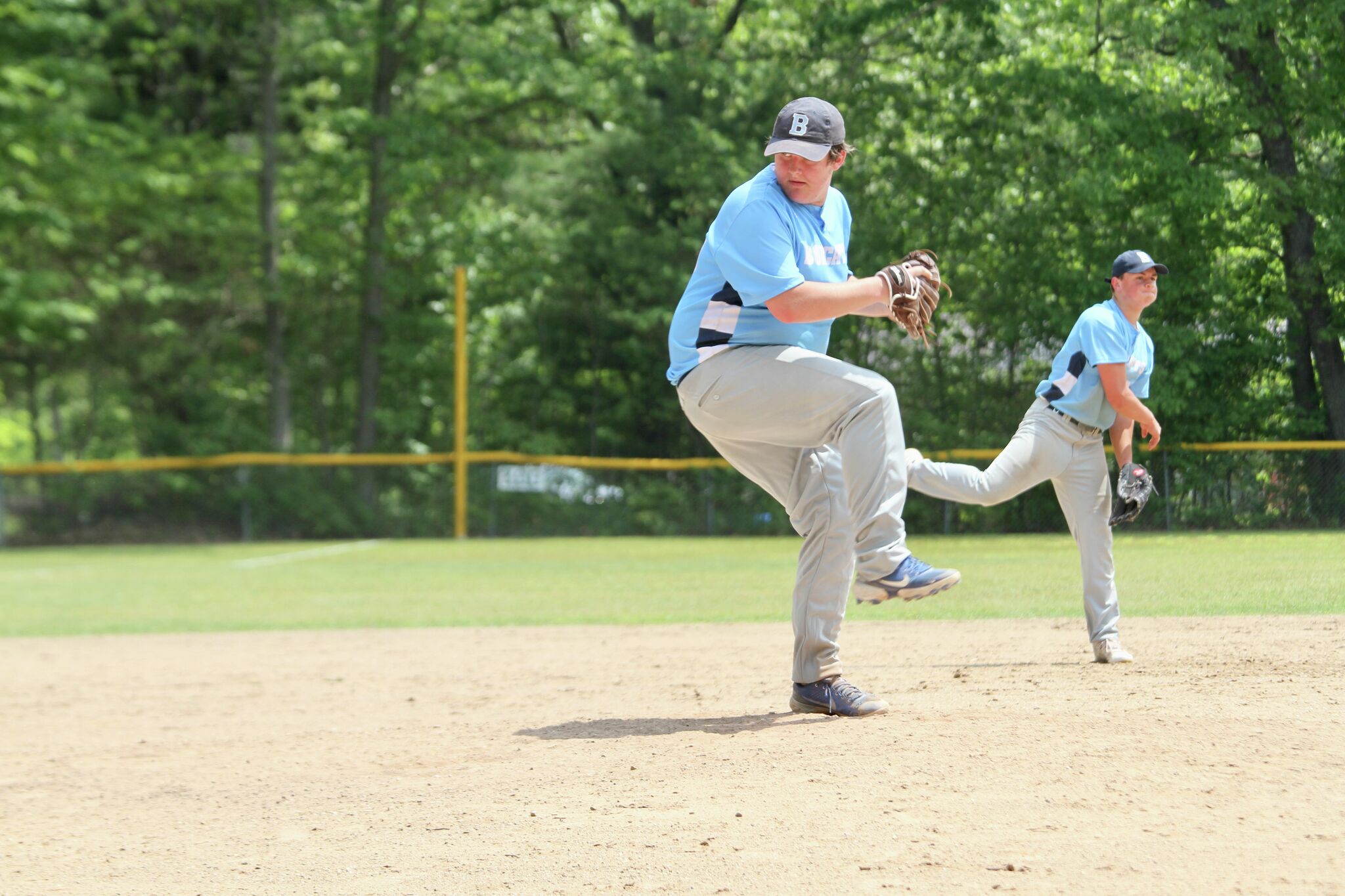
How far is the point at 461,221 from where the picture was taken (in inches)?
1147

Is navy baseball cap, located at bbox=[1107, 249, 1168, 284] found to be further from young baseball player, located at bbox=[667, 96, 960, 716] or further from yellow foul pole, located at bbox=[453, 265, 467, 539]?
yellow foul pole, located at bbox=[453, 265, 467, 539]

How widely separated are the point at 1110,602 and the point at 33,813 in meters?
4.67

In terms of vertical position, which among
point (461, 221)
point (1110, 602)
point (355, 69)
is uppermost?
point (355, 69)

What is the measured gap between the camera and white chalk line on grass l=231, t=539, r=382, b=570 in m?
20.1

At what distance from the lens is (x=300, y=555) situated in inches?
852

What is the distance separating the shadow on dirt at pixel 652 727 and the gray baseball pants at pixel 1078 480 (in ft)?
4.53

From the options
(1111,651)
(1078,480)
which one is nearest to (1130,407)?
(1078,480)

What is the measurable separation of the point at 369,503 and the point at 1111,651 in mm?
19375

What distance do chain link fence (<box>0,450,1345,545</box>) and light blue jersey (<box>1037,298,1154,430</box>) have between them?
1192cm

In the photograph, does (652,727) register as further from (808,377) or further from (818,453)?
(808,377)

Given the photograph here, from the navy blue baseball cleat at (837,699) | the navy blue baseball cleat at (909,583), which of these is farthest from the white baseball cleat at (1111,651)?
the navy blue baseball cleat at (909,583)

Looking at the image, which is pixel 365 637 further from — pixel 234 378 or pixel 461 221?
pixel 234 378

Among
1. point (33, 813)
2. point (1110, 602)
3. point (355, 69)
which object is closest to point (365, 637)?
point (33, 813)

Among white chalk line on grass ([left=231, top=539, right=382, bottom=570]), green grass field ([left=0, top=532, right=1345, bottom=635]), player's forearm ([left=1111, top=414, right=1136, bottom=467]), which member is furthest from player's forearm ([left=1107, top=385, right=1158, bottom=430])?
white chalk line on grass ([left=231, top=539, right=382, bottom=570])
